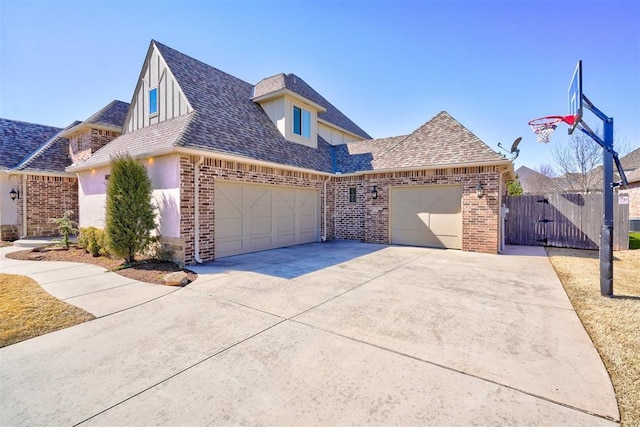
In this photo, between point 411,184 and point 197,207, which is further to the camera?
point 411,184

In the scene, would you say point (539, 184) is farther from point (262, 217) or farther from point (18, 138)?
point (18, 138)

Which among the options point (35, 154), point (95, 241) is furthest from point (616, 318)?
point (35, 154)

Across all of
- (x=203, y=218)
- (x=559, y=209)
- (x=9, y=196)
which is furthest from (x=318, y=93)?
(x=9, y=196)

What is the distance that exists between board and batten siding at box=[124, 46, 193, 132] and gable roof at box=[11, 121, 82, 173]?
18.1ft

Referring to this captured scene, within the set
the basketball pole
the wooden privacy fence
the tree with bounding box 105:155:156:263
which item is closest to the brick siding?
the tree with bounding box 105:155:156:263

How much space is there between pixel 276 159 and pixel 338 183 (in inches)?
151

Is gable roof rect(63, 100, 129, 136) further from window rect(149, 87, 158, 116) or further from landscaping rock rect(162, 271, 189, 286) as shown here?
landscaping rock rect(162, 271, 189, 286)

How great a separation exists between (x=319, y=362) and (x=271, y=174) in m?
7.74

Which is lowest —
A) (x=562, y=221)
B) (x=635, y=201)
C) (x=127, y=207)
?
(x=562, y=221)

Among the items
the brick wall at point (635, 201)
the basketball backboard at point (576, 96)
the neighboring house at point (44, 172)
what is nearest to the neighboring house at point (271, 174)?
the neighboring house at point (44, 172)

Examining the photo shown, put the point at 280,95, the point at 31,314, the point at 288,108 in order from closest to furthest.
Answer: the point at 31,314
the point at 280,95
the point at 288,108

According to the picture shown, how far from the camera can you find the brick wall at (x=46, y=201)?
12398mm

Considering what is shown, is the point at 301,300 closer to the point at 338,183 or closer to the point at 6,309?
the point at 6,309

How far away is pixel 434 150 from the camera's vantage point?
1076cm
